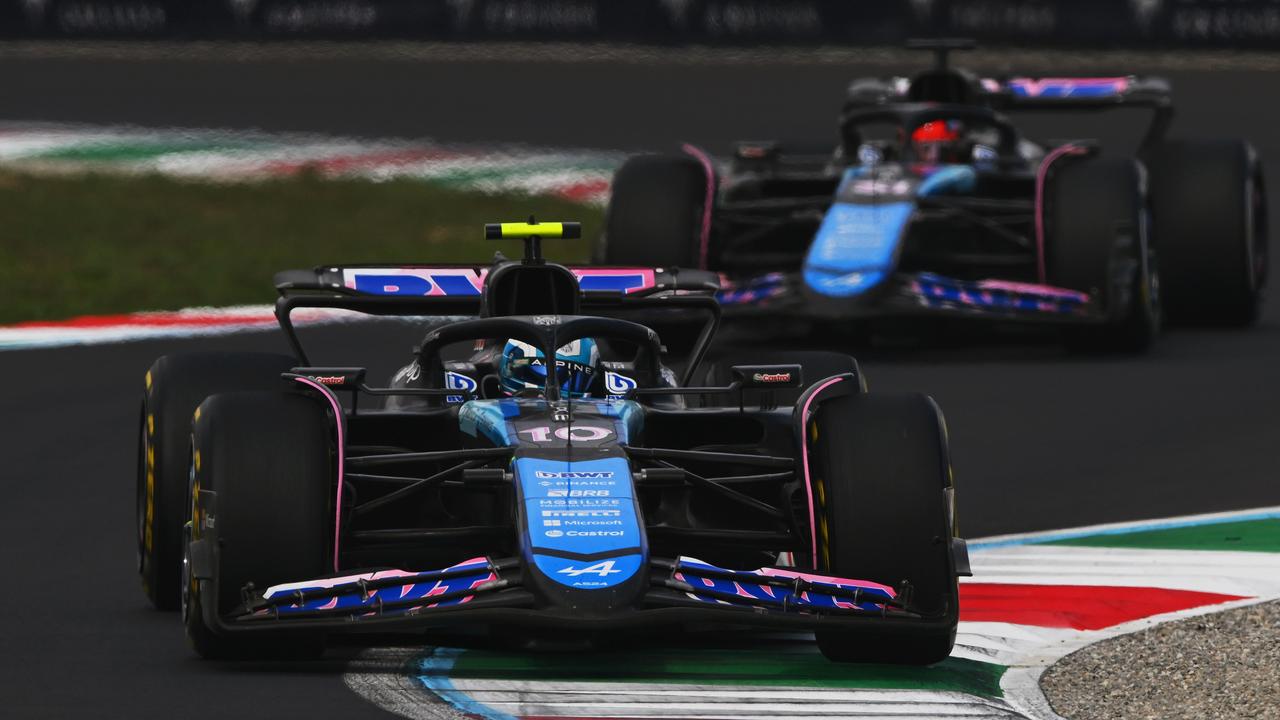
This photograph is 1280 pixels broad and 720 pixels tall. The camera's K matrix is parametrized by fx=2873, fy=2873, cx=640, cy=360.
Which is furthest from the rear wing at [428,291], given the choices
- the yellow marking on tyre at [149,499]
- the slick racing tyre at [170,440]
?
the yellow marking on tyre at [149,499]

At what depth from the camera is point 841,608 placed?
8102 mm

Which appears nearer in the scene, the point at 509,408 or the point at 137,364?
the point at 509,408

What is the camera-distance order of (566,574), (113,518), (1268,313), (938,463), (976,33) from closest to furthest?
(566,574)
(938,463)
(113,518)
(1268,313)
(976,33)

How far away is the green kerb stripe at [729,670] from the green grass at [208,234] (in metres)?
10.7

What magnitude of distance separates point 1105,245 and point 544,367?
7.36m

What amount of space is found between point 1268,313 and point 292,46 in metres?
16.1

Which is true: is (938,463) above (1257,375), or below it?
above

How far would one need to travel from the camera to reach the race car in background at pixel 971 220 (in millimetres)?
16031

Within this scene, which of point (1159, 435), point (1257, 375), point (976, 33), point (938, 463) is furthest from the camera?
point (976, 33)

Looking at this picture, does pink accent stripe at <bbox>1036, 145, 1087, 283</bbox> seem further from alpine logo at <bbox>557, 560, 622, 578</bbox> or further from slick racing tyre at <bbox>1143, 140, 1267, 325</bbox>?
alpine logo at <bbox>557, 560, 622, 578</bbox>

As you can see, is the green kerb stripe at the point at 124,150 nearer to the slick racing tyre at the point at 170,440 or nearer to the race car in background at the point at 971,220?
Answer: the race car in background at the point at 971,220

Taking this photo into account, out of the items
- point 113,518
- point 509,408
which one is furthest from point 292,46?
point 509,408

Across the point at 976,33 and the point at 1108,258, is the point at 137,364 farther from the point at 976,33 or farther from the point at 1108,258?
the point at 976,33

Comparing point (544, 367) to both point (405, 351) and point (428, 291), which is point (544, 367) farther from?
point (405, 351)
